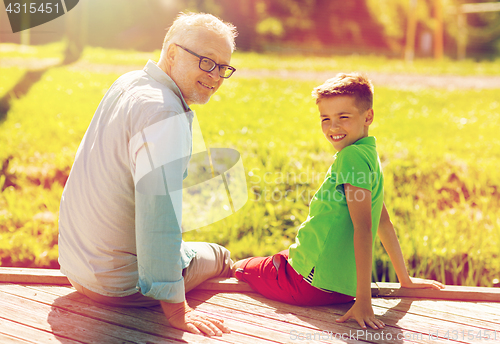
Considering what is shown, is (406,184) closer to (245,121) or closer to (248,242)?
(248,242)

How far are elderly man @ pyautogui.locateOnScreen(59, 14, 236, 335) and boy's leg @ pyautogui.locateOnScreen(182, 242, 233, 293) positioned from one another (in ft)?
0.19

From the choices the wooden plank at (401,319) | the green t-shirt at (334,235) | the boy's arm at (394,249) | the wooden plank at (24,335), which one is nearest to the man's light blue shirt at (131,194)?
the wooden plank at (24,335)

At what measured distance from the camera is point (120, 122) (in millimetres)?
1783

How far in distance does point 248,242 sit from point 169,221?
1549 millimetres

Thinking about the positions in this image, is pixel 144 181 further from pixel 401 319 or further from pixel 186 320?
pixel 401 319

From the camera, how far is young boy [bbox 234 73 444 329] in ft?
6.29

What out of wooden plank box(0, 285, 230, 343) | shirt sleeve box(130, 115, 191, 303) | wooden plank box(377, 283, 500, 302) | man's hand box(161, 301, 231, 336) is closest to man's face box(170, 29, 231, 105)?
shirt sleeve box(130, 115, 191, 303)

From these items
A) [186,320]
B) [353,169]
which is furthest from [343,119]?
[186,320]

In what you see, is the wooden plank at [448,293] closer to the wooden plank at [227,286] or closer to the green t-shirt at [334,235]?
the green t-shirt at [334,235]

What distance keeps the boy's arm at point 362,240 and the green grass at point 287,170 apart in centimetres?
98

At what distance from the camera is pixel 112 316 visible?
6.48 feet

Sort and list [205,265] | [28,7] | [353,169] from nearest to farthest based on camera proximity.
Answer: [353,169] < [205,265] < [28,7]

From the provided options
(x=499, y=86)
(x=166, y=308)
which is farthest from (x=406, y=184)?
(x=499, y=86)

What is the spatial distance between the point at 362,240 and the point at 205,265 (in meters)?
0.84
